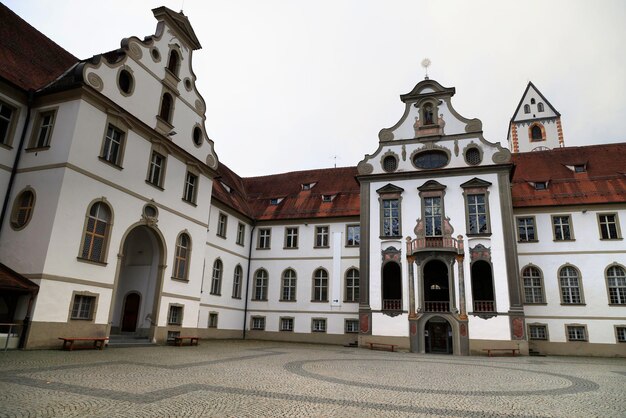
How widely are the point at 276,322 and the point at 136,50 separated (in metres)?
19.7

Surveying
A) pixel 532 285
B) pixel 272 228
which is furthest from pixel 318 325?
pixel 532 285

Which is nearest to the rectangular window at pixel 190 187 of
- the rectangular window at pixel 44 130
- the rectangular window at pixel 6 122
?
the rectangular window at pixel 44 130

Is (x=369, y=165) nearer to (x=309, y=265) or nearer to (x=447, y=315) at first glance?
(x=309, y=265)

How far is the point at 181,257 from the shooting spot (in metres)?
21.8

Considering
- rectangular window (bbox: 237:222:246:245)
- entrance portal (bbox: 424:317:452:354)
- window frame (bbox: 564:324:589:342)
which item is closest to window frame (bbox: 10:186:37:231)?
rectangular window (bbox: 237:222:246:245)

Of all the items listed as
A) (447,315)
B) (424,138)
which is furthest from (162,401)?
(424,138)

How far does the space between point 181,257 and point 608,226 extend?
81.2 feet

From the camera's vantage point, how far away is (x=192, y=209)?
74.4 feet

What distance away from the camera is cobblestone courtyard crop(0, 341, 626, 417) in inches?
276

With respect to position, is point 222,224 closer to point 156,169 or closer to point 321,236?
point 321,236

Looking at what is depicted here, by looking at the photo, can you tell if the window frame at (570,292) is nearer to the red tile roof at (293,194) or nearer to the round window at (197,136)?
the red tile roof at (293,194)

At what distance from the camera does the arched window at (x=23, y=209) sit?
1536 centimetres

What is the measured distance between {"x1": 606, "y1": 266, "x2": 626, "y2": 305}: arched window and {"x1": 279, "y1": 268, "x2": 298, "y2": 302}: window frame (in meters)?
19.5

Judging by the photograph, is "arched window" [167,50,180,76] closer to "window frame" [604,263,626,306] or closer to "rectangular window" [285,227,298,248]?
"rectangular window" [285,227,298,248]
